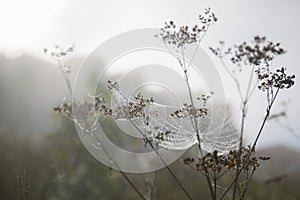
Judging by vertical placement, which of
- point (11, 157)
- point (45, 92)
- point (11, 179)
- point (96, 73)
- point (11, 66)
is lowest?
point (11, 179)


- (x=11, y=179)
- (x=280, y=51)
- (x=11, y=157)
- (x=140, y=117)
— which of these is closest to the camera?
(x=280, y=51)

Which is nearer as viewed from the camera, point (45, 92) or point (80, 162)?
point (80, 162)

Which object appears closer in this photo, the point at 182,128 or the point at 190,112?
the point at 190,112

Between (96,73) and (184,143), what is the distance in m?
7.93

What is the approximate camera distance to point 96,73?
1057cm

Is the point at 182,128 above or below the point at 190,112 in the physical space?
above

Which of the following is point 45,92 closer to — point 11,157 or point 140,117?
point 11,157

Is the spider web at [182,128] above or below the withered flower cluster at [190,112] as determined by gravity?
above

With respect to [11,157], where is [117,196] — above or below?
below

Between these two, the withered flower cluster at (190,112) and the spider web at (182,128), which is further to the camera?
the spider web at (182,128)

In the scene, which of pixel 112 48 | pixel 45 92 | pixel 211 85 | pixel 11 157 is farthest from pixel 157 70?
pixel 45 92

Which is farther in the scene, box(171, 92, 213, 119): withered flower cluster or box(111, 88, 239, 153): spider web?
box(111, 88, 239, 153): spider web

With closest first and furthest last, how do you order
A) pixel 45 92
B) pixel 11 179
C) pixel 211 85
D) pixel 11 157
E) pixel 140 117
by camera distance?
pixel 140 117 < pixel 211 85 < pixel 11 179 < pixel 11 157 < pixel 45 92

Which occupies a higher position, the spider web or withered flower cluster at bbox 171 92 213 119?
the spider web
